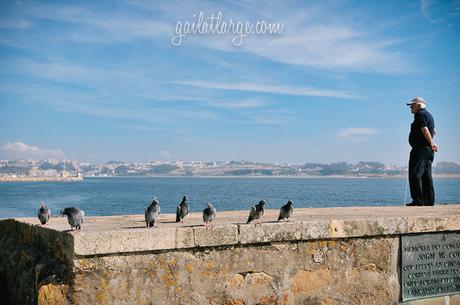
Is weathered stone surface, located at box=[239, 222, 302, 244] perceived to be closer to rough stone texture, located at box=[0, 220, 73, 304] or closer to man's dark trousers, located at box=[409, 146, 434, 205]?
rough stone texture, located at box=[0, 220, 73, 304]

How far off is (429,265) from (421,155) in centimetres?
337

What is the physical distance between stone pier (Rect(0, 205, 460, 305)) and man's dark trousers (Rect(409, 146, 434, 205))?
9.15 feet

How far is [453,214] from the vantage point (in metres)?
7.45

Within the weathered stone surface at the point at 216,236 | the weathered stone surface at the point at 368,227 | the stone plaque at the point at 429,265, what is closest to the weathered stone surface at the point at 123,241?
the weathered stone surface at the point at 216,236

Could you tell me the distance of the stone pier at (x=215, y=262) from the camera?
5.33m

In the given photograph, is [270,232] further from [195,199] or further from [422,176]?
[195,199]

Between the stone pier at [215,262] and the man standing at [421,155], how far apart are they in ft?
9.21

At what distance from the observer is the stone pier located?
17.5 ft

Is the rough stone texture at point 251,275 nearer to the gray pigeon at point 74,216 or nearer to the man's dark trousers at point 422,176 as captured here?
the gray pigeon at point 74,216

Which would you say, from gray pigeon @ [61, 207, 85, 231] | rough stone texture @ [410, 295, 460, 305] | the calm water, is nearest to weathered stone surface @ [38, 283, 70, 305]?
gray pigeon @ [61, 207, 85, 231]

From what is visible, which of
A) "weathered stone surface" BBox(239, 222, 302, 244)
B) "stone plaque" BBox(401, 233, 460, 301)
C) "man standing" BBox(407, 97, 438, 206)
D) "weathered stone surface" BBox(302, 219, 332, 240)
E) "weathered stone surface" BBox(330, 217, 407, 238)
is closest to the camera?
"weathered stone surface" BBox(239, 222, 302, 244)

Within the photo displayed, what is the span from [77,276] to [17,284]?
150 cm

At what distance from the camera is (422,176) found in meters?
10.1

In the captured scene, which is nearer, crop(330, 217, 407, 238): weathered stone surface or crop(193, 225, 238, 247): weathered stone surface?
crop(193, 225, 238, 247): weathered stone surface
